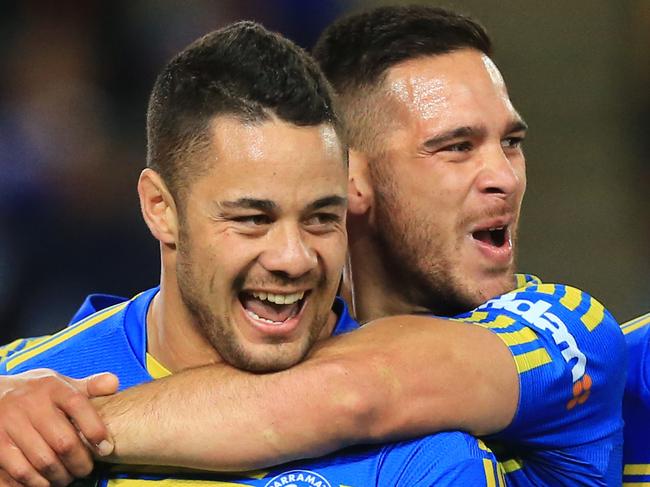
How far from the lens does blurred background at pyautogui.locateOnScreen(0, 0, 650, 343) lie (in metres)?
4.74

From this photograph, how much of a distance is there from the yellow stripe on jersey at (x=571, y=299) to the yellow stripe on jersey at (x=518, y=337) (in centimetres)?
15

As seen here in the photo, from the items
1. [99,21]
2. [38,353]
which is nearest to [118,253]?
[99,21]

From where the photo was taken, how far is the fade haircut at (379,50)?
2.77 metres

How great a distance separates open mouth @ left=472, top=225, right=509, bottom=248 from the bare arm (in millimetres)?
672

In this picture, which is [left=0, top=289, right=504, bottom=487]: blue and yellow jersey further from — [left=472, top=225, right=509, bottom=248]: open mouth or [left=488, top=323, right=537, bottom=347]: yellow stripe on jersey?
[left=472, top=225, right=509, bottom=248]: open mouth

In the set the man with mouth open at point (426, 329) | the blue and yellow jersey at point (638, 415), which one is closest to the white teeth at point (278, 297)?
the man with mouth open at point (426, 329)

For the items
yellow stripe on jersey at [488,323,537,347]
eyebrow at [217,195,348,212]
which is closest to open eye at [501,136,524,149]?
yellow stripe on jersey at [488,323,537,347]

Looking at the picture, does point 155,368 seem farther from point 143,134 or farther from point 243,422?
point 143,134

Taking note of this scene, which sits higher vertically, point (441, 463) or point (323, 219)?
point (323, 219)

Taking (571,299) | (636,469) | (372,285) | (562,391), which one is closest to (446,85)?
(372,285)

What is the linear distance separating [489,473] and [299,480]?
0.34 m

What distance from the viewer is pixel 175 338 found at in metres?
2.27

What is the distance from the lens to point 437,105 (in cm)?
266

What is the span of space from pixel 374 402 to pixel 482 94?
100cm
